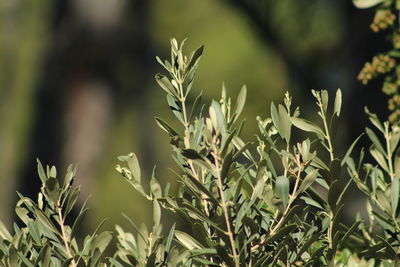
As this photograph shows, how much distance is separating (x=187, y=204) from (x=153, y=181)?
11 centimetres

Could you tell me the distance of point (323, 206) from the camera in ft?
3.41

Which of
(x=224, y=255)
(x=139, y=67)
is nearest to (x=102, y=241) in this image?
(x=224, y=255)

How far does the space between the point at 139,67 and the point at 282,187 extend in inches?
305

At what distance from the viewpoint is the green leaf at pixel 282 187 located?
0.95 metres

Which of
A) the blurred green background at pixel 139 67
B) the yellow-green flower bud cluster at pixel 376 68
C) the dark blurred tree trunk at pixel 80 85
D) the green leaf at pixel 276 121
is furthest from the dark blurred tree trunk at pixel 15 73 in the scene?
the green leaf at pixel 276 121

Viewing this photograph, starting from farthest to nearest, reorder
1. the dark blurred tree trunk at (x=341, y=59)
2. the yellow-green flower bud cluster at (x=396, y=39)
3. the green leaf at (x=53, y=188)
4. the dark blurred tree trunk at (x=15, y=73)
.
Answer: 1. the dark blurred tree trunk at (x=15, y=73)
2. the dark blurred tree trunk at (x=341, y=59)
3. the yellow-green flower bud cluster at (x=396, y=39)
4. the green leaf at (x=53, y=188)

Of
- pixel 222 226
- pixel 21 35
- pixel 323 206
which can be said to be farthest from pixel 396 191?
pixel 21 35

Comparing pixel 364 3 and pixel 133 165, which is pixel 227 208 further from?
pixel 364 3

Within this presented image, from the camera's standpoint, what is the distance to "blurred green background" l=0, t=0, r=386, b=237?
10.2 ft

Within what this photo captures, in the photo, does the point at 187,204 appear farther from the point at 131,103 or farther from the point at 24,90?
the point at 24,90

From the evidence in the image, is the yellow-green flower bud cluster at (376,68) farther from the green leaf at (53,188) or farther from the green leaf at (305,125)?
the green leaf at (53,188)

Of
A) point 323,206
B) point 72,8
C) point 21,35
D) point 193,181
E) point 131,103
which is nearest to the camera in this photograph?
point 193,181

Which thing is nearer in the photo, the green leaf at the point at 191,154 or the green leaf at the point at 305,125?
the green leaf at the point at 191,154

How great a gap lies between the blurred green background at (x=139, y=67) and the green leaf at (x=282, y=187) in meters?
1.54
